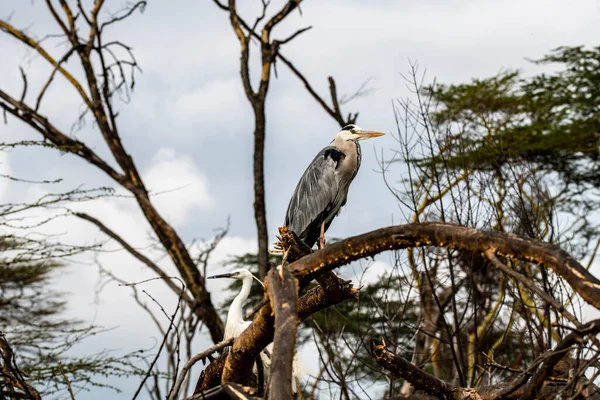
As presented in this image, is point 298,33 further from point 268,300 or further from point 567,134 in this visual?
point 268,300

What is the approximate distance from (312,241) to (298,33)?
5.88 metres

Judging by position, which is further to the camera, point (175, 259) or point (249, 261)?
point (249, 261)

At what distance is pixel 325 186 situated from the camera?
21.6 feet

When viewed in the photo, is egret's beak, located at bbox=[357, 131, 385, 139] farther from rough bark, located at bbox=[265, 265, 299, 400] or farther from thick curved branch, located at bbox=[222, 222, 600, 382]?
rough bark, located at bbox=[265, 265, 299, 400]

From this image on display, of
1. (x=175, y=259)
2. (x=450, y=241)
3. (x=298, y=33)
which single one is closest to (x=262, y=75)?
(x=298, y=33)

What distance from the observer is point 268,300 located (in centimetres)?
280

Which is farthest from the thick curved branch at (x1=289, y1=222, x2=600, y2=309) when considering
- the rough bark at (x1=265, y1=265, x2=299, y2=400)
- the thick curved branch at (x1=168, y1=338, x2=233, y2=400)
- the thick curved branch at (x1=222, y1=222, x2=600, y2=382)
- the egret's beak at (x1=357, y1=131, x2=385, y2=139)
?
the egret's beak at (x1=357, y1=131, x2=385, y2=139)

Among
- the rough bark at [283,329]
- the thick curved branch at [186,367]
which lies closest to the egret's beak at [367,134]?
the thick curved branch at [186,367]

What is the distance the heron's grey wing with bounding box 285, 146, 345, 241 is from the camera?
21.5 feet

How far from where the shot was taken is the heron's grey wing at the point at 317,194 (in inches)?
258

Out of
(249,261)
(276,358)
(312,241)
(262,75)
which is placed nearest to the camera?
(276,358)

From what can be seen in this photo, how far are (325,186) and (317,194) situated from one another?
97mm

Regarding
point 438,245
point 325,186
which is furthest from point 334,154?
point 438,245

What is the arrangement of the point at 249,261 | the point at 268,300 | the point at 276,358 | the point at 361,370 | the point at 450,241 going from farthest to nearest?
the point at 361,370, the point at 249,261, the point at 268,300, the point at 450,241, the point at 276,358
